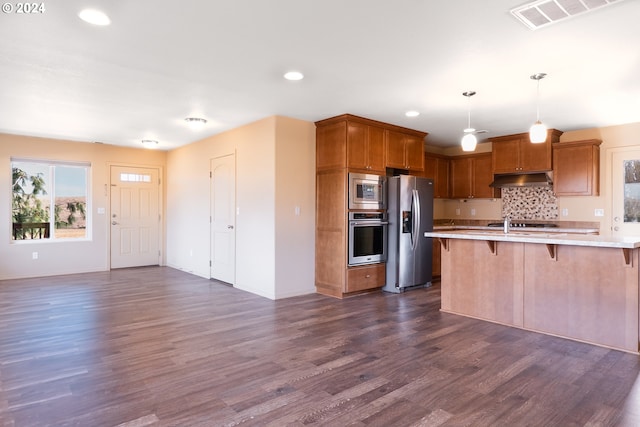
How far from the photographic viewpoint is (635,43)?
2.97m

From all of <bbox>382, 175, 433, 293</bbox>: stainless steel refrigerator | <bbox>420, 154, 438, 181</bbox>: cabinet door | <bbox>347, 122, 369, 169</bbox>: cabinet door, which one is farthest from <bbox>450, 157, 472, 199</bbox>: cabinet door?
<bbox>347, 122, 369, 169</bbox>: cabinet door

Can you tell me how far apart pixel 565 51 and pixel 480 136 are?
368cm

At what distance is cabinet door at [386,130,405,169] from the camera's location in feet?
19.1

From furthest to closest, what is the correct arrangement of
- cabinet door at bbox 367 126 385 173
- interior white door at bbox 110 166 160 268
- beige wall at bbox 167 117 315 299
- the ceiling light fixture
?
interior white door at bbox 110 166 160 268 → cabinet door at bbox 367 126 385 173 → the ceiling light fixture → beige wall at bbox 167 117 315 299

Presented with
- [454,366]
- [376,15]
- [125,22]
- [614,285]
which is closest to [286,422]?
[454,366]

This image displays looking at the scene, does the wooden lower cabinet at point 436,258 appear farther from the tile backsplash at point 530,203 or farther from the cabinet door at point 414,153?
the tile backsplash at point 530,203

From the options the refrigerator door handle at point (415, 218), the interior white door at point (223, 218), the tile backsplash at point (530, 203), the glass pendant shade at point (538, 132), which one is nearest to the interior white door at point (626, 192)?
the tile backsplash at point (530, 203)

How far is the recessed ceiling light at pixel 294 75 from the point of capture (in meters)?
3.65

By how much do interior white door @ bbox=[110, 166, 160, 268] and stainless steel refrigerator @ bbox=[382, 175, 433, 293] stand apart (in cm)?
513

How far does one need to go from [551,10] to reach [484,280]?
8.76 feet

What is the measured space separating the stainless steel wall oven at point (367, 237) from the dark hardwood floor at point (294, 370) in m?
0.90

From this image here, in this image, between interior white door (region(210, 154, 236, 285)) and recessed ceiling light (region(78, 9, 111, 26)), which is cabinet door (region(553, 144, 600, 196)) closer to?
interior white door (region(210, 154, 236, 285))

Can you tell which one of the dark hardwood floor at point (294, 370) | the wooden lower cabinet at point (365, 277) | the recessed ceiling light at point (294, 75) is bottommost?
the dark hardwood floor at point (294, 370)

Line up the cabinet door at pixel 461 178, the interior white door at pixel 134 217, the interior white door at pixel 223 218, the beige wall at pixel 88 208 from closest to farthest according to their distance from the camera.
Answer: the interior white door at pixel 223 218
the beige wall at pixel 88 208
the cabinet door at pixel 461 178
the interior white door at pixel 134 217
